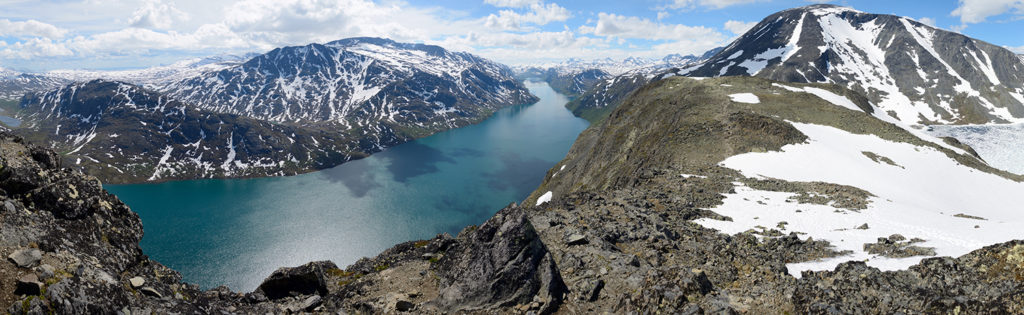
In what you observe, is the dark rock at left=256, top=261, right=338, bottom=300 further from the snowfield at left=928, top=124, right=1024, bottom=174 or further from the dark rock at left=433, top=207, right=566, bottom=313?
the snowfield at left=928, top=124, right=1024, bottom=174

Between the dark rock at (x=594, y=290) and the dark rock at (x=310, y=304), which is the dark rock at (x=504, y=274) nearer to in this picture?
the dark rock at (x=594, y=290)

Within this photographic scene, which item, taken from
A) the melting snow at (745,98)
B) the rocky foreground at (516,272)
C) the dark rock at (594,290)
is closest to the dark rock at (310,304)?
the rocky foreground at (516,272)

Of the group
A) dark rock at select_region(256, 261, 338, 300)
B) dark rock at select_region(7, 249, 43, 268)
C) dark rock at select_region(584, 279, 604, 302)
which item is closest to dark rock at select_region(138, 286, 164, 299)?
dark rock at select_region(7, 249, 43, 268)

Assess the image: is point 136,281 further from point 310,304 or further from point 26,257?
Answer: point 310,304

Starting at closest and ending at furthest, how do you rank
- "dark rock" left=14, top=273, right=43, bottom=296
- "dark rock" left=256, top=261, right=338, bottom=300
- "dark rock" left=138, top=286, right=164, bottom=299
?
"dark rock" left=14, top=273, right=43, bottom=296, "dark rock" left=138, top=286, right=164, bottom=299, "dark rock" left=256, top=261, right=338, bottom=300

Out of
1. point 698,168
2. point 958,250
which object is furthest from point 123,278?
point 698,168

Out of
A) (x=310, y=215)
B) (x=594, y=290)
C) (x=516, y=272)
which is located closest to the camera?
(x=594, y=290)

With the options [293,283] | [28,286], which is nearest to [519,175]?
[293,283]
